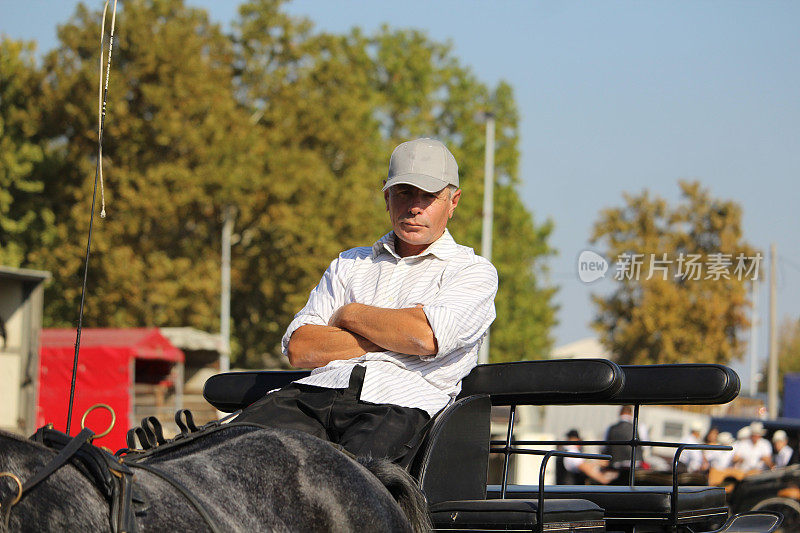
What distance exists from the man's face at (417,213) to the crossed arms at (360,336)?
0.39 m

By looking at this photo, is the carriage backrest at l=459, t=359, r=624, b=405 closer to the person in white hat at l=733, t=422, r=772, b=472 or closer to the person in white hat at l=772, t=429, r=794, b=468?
the person in white hat at l=733, t=422, r=772, b=472

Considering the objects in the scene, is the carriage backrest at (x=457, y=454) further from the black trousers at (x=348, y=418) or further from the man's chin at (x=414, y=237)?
the man's chin at (x=414, y=237)

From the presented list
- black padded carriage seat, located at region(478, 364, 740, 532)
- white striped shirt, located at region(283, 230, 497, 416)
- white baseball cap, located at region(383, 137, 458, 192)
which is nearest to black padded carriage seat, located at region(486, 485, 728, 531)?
black padded carriage seat, located at region(478, 364, 740, 532)

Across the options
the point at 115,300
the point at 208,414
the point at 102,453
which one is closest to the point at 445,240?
the point at 102,453

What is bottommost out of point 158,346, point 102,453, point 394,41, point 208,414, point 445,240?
point 208,414

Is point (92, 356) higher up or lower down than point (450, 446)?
lower down

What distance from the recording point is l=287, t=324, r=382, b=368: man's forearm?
3.90m

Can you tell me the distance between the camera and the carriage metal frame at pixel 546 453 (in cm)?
352

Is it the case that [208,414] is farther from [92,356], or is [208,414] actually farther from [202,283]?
[202,283]

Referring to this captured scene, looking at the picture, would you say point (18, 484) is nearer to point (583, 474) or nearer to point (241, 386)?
point (241, 386)

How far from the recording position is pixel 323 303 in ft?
14.1

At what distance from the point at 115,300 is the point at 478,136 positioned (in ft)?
69.4

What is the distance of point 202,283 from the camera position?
93.7 ft

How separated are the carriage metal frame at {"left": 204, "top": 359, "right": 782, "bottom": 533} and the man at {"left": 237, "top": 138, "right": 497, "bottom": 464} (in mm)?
141
